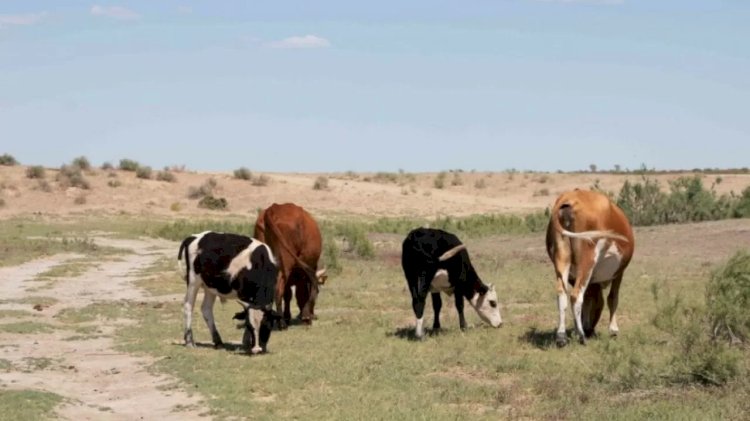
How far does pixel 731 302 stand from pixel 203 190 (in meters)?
48.8

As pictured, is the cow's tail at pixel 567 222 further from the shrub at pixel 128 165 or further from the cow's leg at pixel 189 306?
the shrub at pixel 128 165

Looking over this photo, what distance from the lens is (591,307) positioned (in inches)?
626

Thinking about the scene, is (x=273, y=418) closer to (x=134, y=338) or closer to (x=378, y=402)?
(x=378, y=402)

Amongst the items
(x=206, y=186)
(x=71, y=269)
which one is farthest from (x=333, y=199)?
(x=71, y=269)

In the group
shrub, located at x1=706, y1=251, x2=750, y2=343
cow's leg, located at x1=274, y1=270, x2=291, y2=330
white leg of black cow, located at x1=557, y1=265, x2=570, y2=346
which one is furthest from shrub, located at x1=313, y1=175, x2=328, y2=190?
shrub, located at x1=706, y1=251, x2=750, y2=343

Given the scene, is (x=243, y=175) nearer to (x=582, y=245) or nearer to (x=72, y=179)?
(x=72, y=179)

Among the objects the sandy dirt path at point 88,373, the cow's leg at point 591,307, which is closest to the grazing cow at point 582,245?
the cow's leg at point 591,307

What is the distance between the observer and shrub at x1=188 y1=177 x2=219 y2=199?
59.5 m

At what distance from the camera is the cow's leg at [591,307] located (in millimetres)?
15805

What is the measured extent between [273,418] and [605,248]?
19.9 ft

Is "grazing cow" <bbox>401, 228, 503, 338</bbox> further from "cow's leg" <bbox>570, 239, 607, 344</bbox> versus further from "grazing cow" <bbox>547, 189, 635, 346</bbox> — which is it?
"cow's leg" <bbox>570, 239, 607, 344</bbox>

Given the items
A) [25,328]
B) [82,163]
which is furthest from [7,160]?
[25,328]

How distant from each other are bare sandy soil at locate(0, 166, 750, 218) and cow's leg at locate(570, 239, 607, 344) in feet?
131

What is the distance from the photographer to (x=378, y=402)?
1155 cm
